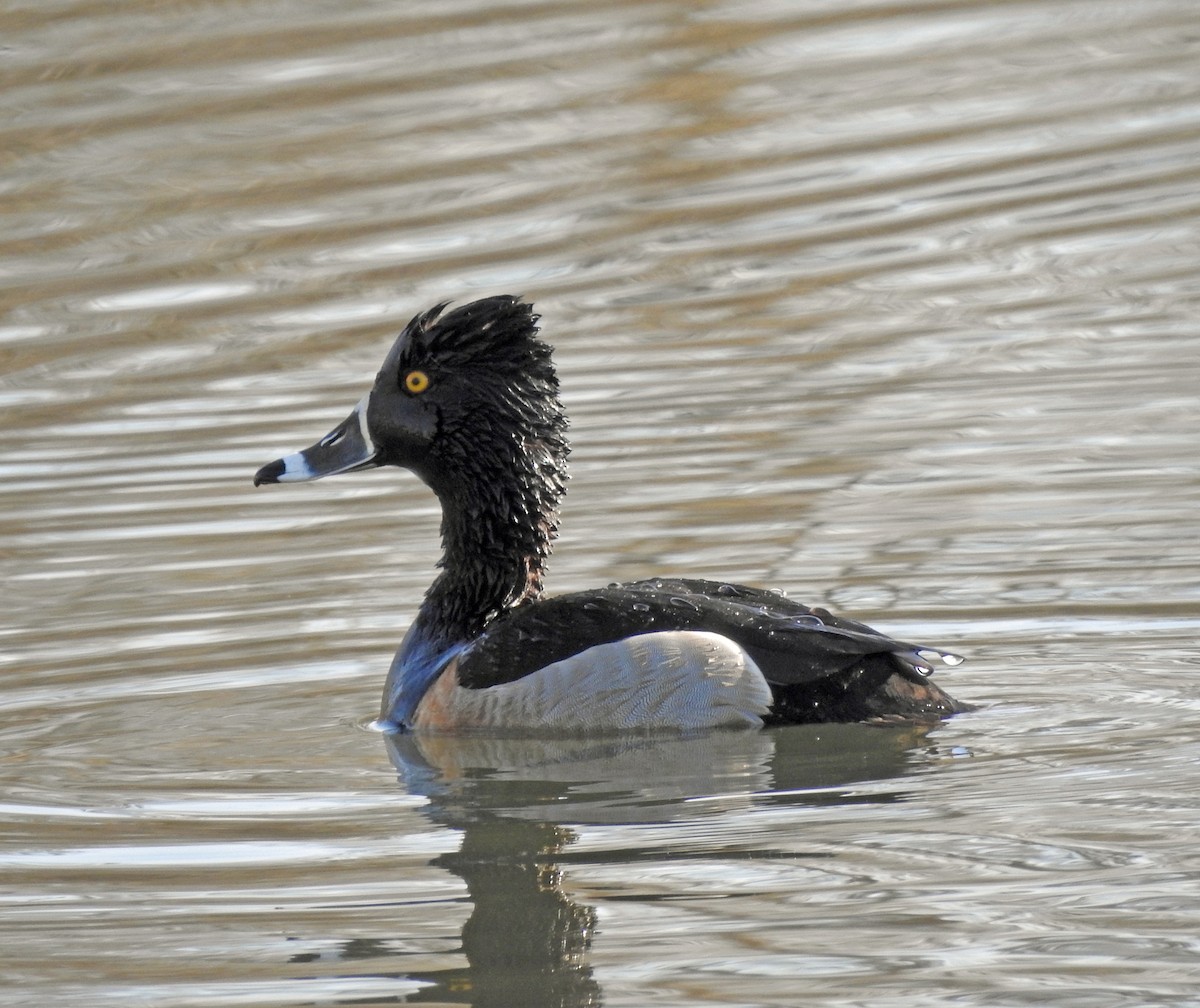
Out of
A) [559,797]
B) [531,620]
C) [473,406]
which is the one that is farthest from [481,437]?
[559,797]

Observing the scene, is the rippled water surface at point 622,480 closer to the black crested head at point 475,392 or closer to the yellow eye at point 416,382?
the black crested head at point 475,392

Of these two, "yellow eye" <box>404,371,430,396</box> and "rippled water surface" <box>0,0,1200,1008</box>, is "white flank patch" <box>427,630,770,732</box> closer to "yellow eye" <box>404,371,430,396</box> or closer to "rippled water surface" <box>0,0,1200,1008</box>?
"rippled water surface" <box>0,0,1200,1008</box>

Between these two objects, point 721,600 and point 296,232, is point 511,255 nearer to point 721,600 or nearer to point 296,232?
point 296,232

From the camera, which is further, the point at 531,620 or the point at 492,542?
the point at 492,542

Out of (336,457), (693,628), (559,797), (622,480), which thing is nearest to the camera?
(559,797)

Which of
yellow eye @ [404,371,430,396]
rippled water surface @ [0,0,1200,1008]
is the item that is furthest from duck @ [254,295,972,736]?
rippled water surface @ [0,0,1200,1008]

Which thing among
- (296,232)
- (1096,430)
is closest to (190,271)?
(296,232)

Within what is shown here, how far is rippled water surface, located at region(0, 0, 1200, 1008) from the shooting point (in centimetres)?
520

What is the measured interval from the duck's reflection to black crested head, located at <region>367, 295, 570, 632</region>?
0.67 meters

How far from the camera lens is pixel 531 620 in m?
7.14

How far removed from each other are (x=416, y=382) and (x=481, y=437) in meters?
0.28

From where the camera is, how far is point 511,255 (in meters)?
13.8

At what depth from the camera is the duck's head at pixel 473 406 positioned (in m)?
7.50

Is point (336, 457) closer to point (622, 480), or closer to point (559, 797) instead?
point (559, 797)
